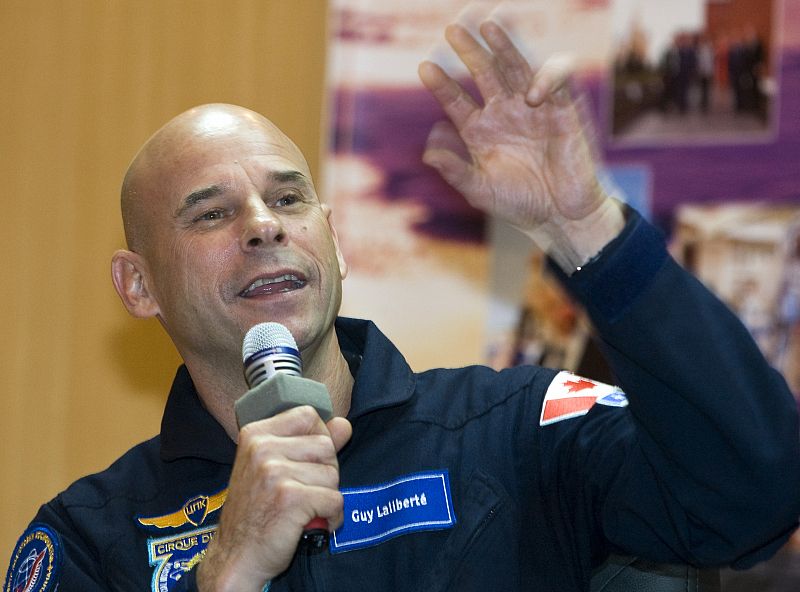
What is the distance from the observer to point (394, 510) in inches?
66.4

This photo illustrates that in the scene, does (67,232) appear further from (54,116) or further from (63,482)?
(63,482)

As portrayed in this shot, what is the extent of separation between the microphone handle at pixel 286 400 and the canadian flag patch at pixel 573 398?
0.50 meters

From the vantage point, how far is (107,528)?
180 centimetres

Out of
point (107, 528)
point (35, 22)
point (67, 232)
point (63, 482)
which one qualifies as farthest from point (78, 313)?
point (107, 528)

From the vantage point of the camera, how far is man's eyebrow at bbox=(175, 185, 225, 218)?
184 cm

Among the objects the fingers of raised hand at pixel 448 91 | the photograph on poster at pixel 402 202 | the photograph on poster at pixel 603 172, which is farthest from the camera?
the photograph on poster at pixel 402 202

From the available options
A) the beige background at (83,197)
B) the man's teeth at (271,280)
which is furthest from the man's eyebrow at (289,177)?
the beige background at (83,197)

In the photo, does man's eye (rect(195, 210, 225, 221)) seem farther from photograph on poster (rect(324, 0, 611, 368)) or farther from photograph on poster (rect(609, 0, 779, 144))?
photograph on poster (rect(609, 0, 779, 144))

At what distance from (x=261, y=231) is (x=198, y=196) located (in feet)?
0.59

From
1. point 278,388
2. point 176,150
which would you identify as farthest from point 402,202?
point 278,388

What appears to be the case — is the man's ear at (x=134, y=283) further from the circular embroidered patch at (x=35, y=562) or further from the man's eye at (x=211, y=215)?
the circular embroidered patch at (x=35, y=562)

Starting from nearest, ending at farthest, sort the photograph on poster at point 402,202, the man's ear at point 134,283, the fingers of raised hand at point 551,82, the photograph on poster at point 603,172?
1. the fingers of raised hand at point 551,82
2. the man's ear at point 134,283
3. the photograph on poster at point 603,172
4. the photograph on poster at point 402,202

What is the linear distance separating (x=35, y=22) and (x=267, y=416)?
2.61 meters

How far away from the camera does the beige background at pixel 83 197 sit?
3330 millimetres
